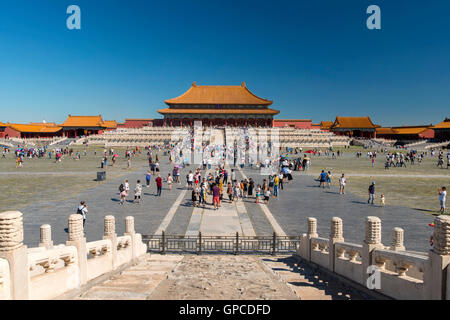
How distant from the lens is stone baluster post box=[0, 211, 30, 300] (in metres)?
4.20

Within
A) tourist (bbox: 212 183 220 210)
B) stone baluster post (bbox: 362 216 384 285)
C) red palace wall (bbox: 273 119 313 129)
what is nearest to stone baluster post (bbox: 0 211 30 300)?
stone baluster post (bbox: 362 216 384 285)

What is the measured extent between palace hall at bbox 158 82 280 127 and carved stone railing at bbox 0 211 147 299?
243 feet

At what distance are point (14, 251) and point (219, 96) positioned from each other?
87.6 metres

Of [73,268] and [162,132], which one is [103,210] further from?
[162,132]

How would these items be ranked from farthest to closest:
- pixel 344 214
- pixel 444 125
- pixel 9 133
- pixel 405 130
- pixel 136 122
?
pixel 136 122 < pixel 405 130 < pixel 9 133 < pixel 444 125 < pixel 344 214

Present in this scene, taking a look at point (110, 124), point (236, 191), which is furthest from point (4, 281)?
point (110, 124)

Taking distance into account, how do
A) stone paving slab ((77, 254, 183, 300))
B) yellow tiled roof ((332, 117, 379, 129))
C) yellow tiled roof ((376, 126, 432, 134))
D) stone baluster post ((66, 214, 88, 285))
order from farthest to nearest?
yellow tiled roof ((332, 117, 379, 129))
yellow tiled roof ((376, 126, 432, 134))
stone baluster post ((66, 214, 88, 285))
stone paving slab ((77, 254, 183, 300))

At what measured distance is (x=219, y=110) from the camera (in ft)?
272

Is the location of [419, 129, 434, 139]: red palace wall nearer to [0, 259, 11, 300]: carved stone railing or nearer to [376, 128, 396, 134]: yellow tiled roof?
[376, 128, 396, 134]: yellow tiled roof

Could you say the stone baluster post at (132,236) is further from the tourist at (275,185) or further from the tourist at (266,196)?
the tourist at (275,185)

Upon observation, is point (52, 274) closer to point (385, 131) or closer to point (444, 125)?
point (444, 125)

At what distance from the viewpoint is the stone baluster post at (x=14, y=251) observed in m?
4.20

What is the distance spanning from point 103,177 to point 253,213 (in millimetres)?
14222
